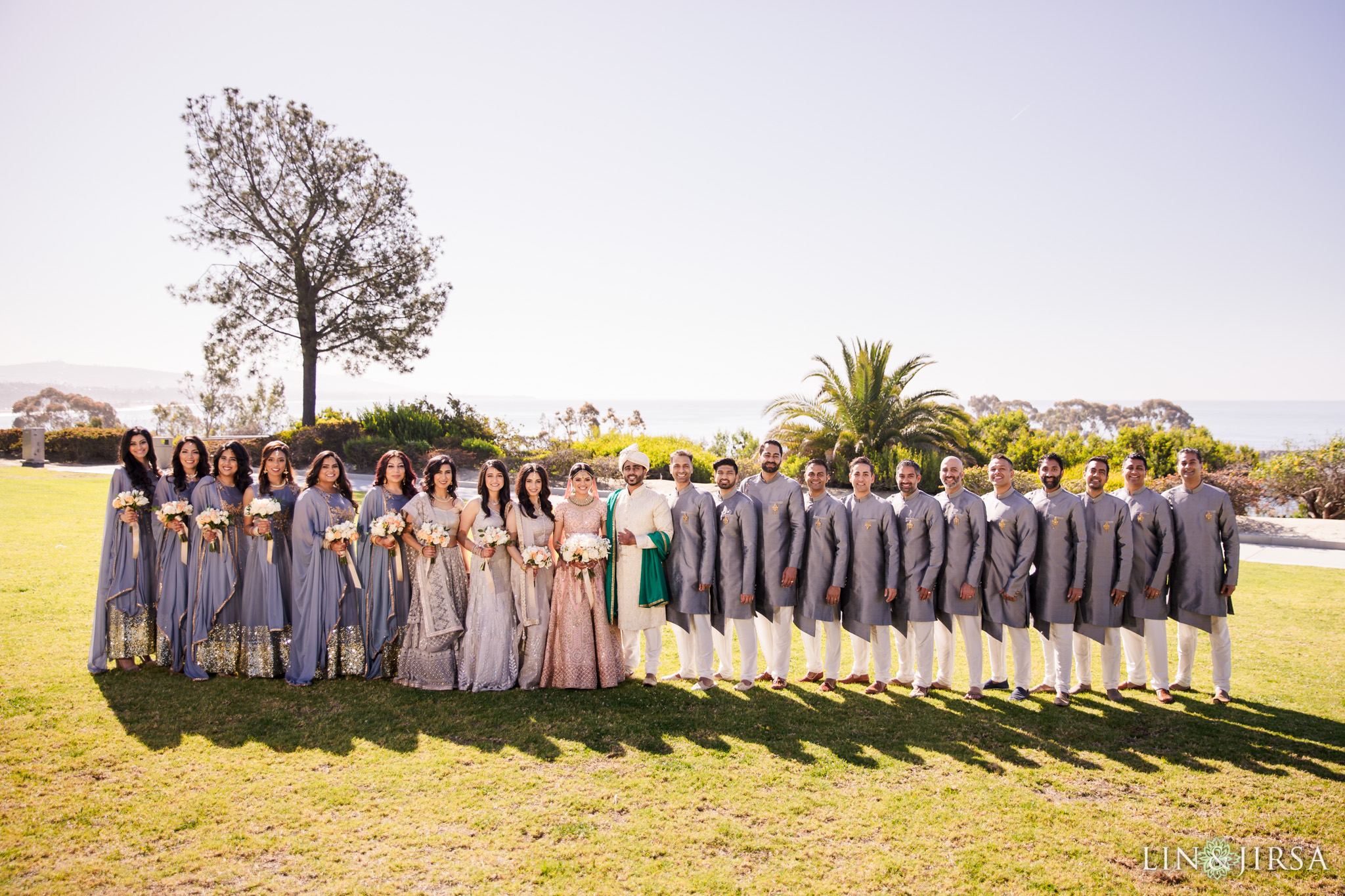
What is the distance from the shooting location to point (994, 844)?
433 centimetres

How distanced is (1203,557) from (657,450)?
613 inches

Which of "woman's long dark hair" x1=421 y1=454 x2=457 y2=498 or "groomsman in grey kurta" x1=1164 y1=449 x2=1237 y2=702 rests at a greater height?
"woman's long dark hair" x1=421 y1=454 x2=457 y2=498

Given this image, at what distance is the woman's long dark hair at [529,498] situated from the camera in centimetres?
686

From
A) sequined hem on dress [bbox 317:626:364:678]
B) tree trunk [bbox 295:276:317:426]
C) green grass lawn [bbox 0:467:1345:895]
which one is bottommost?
green grass lawn [bbox 0:467:1345:895]

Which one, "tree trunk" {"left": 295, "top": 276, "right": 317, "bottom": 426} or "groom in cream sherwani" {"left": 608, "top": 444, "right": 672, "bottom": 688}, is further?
"tree trunk" {"left": 295, "top": 276, "right": 317, "bottom": 426}

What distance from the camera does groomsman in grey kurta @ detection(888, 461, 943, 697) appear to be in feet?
21.8

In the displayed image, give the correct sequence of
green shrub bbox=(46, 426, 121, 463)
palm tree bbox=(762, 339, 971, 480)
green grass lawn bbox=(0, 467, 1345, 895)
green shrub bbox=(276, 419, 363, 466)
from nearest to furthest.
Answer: green grass lawn bbox=(0, 467, 1345, 895) < palm tree bbox=(762, 339, 971, 480) < green shrub bbox=(276, 419, 363, 466) < green shrub bbox=(46, 426, 121, 463)

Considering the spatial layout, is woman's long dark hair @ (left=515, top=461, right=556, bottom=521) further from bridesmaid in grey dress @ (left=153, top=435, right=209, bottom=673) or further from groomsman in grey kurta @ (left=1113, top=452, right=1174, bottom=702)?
groomsman in grey kurta @ (left=1113, top=452, right=1174, bottom=702)

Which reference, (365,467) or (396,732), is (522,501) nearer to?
(396,732)

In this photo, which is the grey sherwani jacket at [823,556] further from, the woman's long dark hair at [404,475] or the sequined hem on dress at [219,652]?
the sequined hem on dress at [219,652]

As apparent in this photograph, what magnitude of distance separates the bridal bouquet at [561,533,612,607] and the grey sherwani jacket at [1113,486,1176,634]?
456cm

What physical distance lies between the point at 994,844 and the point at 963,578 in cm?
270

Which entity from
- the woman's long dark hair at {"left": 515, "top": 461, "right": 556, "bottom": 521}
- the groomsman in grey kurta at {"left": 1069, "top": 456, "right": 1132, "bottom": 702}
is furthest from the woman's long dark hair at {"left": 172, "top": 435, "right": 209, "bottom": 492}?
the groomsman in grey kurta at {"left": 1069, "top": 456, "right": 1132, "bottom": 702}

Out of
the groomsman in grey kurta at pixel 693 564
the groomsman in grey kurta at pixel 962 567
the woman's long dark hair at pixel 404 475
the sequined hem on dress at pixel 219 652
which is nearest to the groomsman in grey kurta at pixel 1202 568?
the groomsman in grey kurta at pixel 962 567
